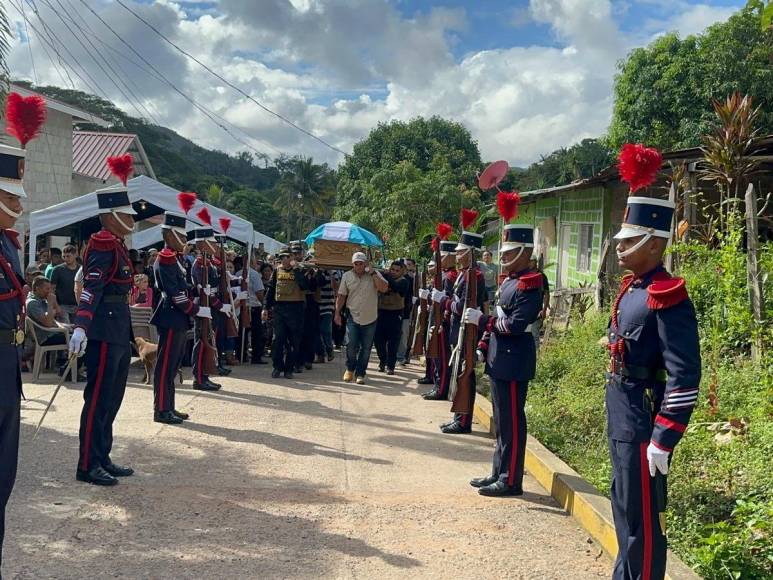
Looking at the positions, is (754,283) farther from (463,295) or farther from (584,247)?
(584,247)

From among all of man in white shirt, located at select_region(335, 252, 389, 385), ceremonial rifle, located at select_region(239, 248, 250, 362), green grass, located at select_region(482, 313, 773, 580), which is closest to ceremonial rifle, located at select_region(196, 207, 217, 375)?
man in white shirt, located at select_region(335, 252, 389, 385)

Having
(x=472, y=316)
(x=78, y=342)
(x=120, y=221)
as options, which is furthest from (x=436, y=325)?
(x=78, y=342)

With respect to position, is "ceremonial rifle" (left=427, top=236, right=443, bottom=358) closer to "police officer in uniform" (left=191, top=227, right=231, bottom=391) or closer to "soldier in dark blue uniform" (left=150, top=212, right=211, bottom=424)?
"police officer in uniform" (left=191, top=227, right=231, bottom=391)

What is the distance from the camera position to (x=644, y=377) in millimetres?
3854

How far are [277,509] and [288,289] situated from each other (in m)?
6.19

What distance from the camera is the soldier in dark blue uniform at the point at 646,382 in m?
3.58

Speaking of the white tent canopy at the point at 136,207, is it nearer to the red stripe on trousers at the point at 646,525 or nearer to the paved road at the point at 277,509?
the paved road at the point at 277,509

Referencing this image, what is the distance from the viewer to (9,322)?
4.16 m

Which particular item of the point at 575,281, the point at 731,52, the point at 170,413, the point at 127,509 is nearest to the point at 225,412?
the point at 170,413

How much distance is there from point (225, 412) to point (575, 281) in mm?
10796

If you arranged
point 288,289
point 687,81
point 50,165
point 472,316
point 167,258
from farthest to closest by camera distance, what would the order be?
point 687,81 < point 50,165 < point 288,289 < point 167,258 < point 472,316

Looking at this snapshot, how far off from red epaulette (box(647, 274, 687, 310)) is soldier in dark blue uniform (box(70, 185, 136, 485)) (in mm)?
4115

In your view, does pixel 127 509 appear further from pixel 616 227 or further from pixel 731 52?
pixel 731 52

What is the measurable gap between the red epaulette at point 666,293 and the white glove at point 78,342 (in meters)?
4.00
